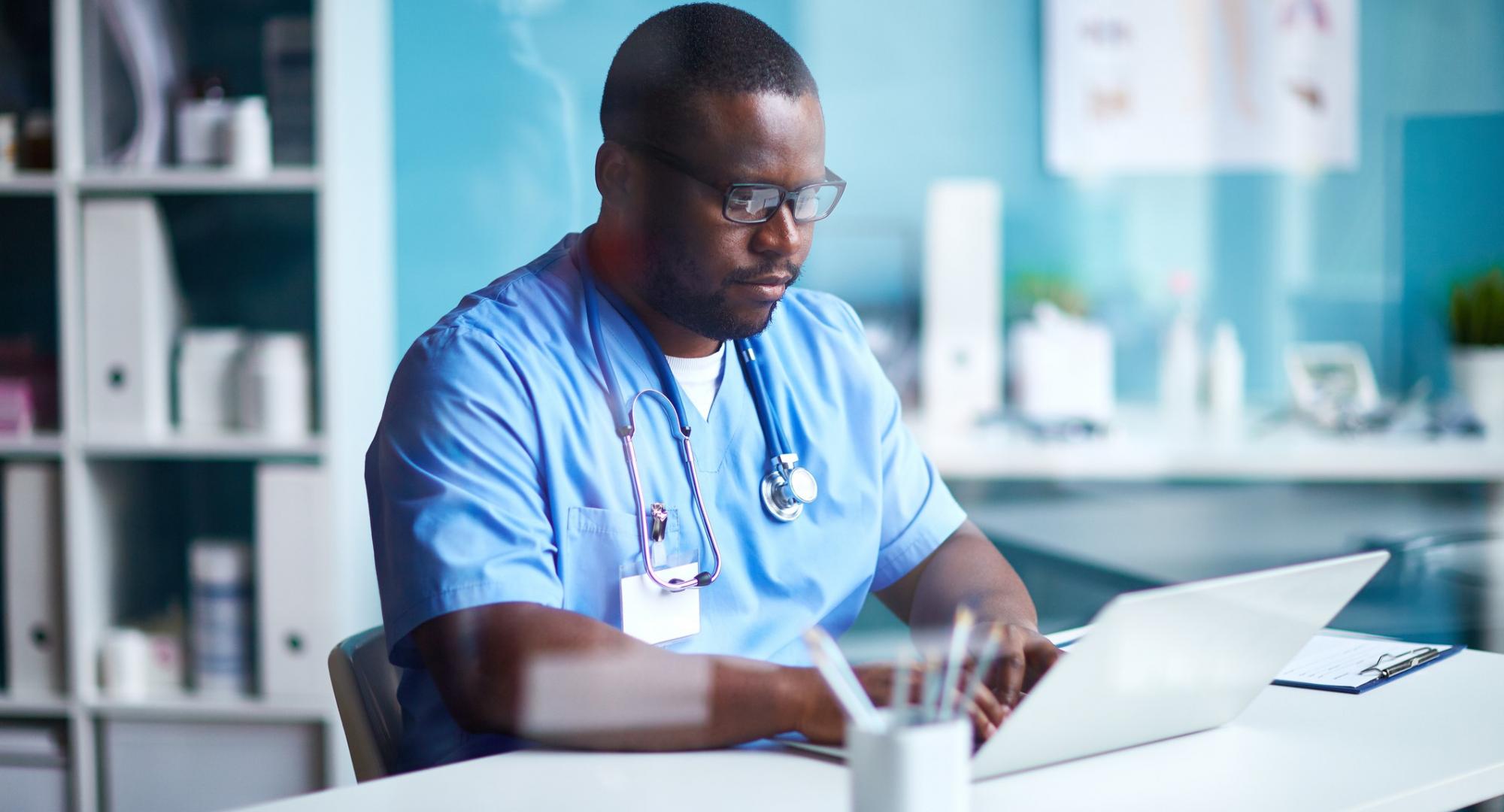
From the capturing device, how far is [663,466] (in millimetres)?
1062

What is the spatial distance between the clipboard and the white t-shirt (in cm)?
51

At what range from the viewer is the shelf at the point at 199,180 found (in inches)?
73.4

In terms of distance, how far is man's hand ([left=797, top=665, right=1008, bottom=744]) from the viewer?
2.27 feet

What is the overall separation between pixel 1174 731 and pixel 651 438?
0.47m

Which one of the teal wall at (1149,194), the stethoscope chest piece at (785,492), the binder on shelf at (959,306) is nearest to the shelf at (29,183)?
the teal wall at (1149,194)

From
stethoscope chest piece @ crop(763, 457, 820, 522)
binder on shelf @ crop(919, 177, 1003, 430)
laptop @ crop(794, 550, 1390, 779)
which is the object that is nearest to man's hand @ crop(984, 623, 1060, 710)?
laptop @ crop(794, 550, 1390, 779)

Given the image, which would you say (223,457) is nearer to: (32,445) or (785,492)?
(32,445)

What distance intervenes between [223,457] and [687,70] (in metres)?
1.21

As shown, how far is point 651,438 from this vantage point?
1.07m

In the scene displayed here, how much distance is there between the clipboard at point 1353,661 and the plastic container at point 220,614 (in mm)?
1513

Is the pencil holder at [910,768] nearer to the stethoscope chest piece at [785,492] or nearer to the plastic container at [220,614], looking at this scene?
the stethoscope chest piece at [785,492]

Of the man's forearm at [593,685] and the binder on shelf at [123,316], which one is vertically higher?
the binder on shelf at [123,316]

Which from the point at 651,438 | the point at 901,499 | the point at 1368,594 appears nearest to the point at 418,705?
the point at 651,438

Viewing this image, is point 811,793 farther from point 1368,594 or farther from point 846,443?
point 1368,594
